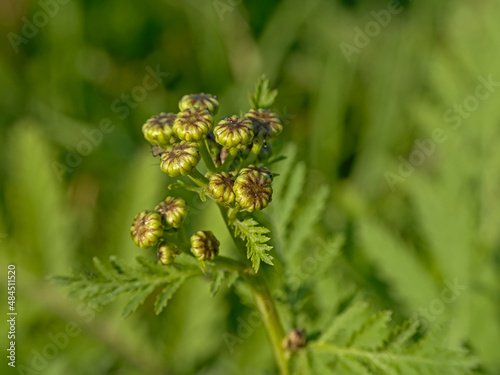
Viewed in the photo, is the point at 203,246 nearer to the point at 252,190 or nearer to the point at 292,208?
the point at 252,190

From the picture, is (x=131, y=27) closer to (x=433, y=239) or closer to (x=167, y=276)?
(x=433, y=239)

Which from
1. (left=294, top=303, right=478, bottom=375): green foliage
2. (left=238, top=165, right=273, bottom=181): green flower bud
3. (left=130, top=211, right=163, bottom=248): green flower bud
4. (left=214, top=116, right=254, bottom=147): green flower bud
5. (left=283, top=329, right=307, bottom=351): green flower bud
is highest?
(left=214, top=116, right=254, bottom=147): green flower bud

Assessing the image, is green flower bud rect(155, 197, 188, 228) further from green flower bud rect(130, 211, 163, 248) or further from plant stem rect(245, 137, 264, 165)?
plant stem rect(245, 137, 264, 165)

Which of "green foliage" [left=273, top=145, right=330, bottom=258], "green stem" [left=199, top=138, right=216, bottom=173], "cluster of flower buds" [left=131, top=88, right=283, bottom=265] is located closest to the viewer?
"cluster of flower buds" [left=131, top=88, right=283, bottom=265]

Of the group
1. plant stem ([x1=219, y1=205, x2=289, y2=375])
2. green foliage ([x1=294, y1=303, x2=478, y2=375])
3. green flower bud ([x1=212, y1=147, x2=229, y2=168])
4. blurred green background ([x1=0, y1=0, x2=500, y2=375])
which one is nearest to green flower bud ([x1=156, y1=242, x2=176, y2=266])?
plant stem ([x1=219, y1=205, x2=289, y2=375])

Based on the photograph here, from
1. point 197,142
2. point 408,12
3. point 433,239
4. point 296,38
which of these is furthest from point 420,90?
point 197,142

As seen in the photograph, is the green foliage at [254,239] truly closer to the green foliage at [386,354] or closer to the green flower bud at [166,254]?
the green flower bud at [166,254]
